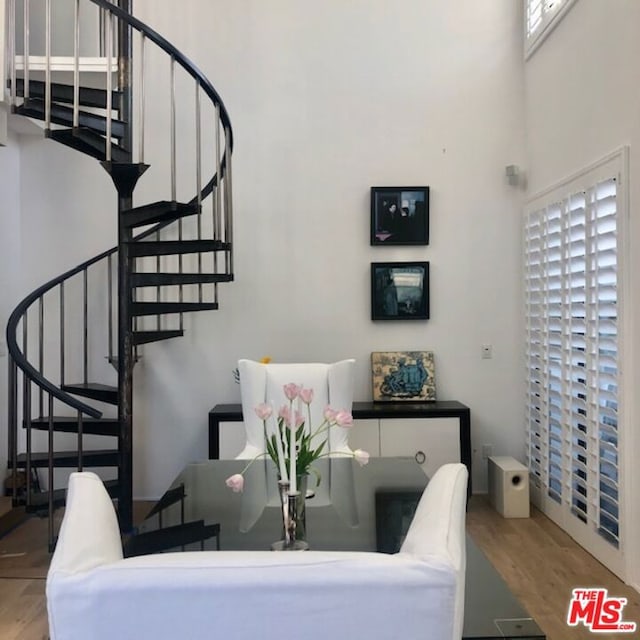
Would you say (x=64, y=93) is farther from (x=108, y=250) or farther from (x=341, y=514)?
(x=341, y=514)

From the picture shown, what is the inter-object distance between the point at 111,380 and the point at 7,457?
33.3 inches

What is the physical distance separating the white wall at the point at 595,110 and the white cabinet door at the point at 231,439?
2.19 meters

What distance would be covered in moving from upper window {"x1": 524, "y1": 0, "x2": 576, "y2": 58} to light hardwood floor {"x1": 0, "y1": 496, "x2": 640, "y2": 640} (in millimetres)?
3091

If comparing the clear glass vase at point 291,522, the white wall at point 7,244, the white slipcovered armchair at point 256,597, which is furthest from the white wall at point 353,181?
the white slipcovered armchair at point 256,597

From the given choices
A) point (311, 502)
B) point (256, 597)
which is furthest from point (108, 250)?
point (256, 597)

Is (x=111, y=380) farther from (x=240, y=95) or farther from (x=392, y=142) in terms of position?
(x=392, y=142)

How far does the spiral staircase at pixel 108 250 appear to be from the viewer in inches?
120

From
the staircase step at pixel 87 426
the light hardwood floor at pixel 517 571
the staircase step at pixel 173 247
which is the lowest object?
the light hardwood floor at pixel 517 571

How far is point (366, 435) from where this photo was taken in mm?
3773

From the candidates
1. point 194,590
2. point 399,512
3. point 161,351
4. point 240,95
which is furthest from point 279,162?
point 194,590

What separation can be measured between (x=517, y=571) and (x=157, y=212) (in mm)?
2636

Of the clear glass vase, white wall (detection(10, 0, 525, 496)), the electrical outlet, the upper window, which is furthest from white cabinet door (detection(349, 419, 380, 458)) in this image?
the upper window

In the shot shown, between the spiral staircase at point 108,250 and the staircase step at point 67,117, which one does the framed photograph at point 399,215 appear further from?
the staircase step at point 67,117

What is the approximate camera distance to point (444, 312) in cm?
416
